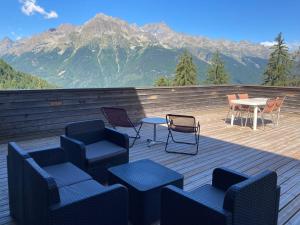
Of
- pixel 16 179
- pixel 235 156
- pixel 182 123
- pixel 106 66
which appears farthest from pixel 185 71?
pixel 106 66

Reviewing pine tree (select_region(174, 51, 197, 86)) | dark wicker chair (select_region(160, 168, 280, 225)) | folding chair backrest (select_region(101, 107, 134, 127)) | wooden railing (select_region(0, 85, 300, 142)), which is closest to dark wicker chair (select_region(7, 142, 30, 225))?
dark wicker chair (select_region(160, 168, 280, 225))

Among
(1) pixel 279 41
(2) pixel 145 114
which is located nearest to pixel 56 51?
(1) pixel 279 41

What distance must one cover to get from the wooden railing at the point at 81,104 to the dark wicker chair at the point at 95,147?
2.19 metres

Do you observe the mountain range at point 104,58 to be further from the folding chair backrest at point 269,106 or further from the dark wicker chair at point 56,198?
the dark wicker chair at point 56,198

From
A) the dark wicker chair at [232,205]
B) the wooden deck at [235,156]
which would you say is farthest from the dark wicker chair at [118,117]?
the dark wicker chair at [232,205]

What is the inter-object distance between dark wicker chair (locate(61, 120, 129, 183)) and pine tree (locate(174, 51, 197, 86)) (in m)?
33.8

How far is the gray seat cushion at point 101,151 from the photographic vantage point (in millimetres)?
3150

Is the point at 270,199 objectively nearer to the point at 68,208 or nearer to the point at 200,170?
the point at 68,208

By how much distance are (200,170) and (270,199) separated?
6.28 ft

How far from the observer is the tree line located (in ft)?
108

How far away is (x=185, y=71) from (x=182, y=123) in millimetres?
33462

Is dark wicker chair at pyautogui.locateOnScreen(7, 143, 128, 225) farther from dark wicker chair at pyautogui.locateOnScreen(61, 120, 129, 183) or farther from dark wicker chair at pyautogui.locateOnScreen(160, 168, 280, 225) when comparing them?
dark wicker chair at pyautogui.locateOnScreen(61, 120, 129, 183)

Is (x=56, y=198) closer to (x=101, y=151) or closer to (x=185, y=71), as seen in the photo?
(x=101, y=151)

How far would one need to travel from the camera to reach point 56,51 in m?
152
